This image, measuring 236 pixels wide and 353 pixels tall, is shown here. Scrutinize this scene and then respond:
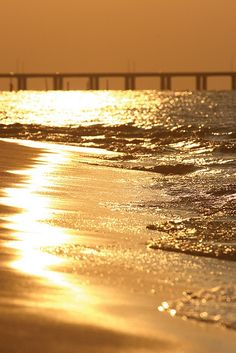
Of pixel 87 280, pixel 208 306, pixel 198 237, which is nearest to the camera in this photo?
pixel 208 306

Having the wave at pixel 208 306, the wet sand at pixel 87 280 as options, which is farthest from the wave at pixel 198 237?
the wave at pixel 208 306

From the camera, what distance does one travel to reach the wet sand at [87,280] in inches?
197

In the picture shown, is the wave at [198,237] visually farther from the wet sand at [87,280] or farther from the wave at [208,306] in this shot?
the wave at [208,306]

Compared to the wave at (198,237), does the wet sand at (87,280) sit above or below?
above

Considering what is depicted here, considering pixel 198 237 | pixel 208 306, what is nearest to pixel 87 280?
pixel 208 306

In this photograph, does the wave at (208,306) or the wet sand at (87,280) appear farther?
the wave at (208,306)

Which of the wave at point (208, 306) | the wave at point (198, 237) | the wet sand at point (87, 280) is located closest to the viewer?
the wet sand at point (87, 280)

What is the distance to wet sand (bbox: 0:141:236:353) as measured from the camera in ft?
16.4

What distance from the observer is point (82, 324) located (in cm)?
521

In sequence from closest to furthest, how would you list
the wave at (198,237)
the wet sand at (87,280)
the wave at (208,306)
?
the wet sand at (87,280), the wave at (208,306), the wave at (198,237)

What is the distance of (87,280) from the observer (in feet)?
20.9

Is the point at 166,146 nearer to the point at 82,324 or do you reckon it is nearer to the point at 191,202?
the point at 191,202

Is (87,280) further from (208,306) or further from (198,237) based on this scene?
(198,237)

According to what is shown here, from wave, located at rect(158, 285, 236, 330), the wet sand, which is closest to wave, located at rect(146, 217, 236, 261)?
the wet sand
